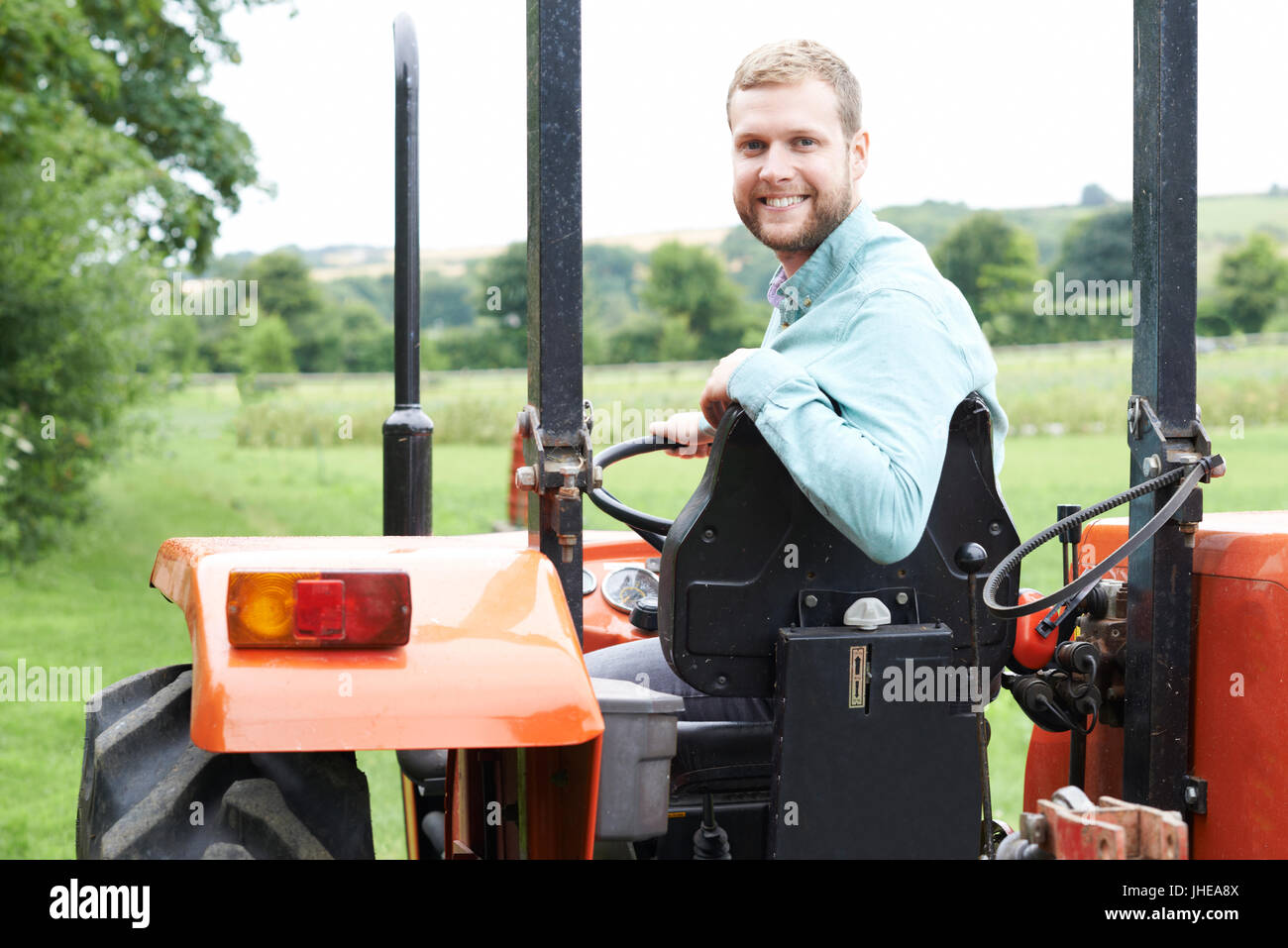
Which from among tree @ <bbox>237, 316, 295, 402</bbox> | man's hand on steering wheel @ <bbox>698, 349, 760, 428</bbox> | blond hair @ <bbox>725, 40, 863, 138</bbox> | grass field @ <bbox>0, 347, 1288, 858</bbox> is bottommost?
grass field @ <bbox>0, 347, 1288, 858</bbox>

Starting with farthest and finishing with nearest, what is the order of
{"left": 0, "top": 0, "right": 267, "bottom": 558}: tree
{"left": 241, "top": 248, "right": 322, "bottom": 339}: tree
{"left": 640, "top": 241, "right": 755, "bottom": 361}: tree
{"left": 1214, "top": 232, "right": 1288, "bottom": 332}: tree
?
1. {"left": 241, "top": 248, "right": 322, "bottom": 339}: tree
2. {"left": 1214, "top": 232, "right": 1288, "bottom": 332}: tree
3. {"left": 640, "top": 241, "right": 755, "bottom": 361}: tree
4. {"left": 0, "top": 0, "right": 267, "bottom": 558}: tree

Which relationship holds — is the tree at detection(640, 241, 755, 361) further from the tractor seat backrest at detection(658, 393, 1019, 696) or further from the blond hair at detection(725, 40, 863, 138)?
the tractor seat backrest at detection(658, 393, 1019, 696)

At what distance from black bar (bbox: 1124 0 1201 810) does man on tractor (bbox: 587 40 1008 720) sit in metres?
0.25

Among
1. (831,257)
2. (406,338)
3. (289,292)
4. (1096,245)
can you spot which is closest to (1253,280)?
(1096,245)

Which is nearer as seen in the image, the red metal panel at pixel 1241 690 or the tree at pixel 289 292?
the red metal panel at pixel 1241 690

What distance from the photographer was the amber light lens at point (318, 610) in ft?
5.00

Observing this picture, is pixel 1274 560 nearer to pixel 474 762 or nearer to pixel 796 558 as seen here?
pixel 796 558

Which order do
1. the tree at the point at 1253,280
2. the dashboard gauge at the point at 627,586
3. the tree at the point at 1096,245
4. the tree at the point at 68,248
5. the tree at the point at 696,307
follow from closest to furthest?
1. the dashboard gauge at the point at 627,586
2. the tree at the point at 68,248
3. the tree at the point at 696,307
4. the tree at the point at 1096,245
5. the tree at the point at 1253,280

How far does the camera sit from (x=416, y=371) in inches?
108

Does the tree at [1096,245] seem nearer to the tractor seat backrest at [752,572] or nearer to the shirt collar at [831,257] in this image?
the shirt collar at [831,257]

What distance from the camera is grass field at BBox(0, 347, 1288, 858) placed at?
5.75m

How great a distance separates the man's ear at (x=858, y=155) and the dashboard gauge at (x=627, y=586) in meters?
1.01

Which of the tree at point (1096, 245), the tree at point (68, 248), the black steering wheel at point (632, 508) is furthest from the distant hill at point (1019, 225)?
the black steering wheel at point (632, 508)

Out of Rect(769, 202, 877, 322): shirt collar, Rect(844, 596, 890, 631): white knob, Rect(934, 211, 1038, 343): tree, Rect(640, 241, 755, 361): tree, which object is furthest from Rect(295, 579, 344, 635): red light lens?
Rect(934, 211, 1038, 343): tree
